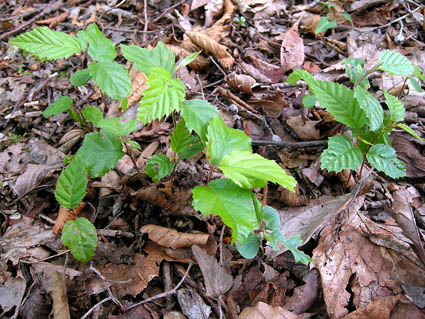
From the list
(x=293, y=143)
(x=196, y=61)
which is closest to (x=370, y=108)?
(x=293, y=143)

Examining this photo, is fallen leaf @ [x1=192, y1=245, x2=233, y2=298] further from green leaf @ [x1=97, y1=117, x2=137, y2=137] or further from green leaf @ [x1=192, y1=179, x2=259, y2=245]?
green leaf @ [x1=97, y1=117, x2=137, y2=137]

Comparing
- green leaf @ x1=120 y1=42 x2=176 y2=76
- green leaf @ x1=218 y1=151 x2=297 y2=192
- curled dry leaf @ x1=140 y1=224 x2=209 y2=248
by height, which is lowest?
curled dry leaf @ x1=140 y1=224 x2=209 y2=248

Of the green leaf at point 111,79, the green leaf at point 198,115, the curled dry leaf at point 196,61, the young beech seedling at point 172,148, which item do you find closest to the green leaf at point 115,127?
the young beech seedling at point 172,148

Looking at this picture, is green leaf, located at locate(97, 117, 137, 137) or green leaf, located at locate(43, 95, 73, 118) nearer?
green leaf, located at locate(97, 117, 137, 137)

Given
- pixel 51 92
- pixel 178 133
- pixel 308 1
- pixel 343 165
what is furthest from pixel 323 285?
pixel 308 1

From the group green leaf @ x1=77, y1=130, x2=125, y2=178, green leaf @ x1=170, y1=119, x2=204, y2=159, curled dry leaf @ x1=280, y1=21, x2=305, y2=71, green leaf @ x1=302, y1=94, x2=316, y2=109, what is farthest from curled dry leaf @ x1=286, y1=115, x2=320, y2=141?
green leaf @ x1=77, y1=130, x2=125, y2=178

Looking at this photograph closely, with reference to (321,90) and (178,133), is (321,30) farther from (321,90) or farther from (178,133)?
(178,133)

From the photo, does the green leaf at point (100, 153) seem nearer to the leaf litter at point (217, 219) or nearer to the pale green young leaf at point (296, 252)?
the leaf litter at point (217, 219)
